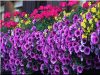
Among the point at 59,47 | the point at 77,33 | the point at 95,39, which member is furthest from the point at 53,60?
the point at 95,39

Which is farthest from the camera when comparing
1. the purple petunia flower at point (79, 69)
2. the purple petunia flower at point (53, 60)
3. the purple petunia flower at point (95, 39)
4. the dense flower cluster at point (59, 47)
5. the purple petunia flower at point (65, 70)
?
the purple petunia flower at point (53, 60)

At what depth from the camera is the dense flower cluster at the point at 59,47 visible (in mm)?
4755

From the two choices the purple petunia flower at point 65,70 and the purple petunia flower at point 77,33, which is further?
the purple petunia flower at point 65,70

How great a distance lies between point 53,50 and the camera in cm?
541

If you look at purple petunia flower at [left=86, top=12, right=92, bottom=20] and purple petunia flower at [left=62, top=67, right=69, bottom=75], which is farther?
purple petunia flower at [left=62, top=67, right=69, bottom=75]

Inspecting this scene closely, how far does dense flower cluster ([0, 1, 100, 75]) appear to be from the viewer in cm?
476

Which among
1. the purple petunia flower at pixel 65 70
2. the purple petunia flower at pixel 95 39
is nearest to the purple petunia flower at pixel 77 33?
the purple petunia flower at pixel 95 39

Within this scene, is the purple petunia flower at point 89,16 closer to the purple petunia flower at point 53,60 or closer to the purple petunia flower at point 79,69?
the purple petunia flower at point 79,69

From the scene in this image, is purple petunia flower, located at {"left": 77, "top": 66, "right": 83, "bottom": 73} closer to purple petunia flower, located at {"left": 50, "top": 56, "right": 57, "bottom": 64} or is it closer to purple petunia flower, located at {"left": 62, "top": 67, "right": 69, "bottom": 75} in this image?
purple petunia flower, located at {"left": 62, "top": 67, "right": 69, "bottom": 75}

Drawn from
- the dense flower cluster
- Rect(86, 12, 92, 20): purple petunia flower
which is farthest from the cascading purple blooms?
Rect(86, 12, 92, 20): purple petunia flower

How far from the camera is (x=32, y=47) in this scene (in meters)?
6.13

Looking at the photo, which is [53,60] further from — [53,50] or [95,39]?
[95,39]

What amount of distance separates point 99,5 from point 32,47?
168cm

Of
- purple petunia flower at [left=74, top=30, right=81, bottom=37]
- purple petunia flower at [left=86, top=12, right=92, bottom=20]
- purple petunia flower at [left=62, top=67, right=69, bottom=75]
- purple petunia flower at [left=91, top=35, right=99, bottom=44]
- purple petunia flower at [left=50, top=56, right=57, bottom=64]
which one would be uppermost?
purple petunia flower at [left=86, top=12, right=92, bottom=20]
